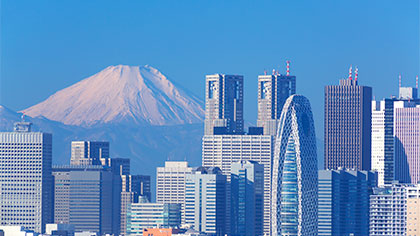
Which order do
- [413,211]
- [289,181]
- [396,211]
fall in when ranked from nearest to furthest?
[413,211], [396,211], [289,181]

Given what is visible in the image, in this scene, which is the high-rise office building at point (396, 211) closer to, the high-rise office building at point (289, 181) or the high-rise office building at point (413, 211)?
the high-rise office building at point (413, 211)

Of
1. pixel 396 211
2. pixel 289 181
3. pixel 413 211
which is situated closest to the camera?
pixel 413 211

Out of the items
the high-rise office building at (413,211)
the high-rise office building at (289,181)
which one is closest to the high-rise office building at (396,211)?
the high-rise office building at (413,211)

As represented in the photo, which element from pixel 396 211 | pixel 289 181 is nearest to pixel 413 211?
pixel 396 211

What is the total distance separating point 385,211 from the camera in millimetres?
198375

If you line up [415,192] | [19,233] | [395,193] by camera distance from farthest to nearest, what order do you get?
1. [395,193]
2. [415,192]
3. [19,233]

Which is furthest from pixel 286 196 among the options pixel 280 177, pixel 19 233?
pixel 19 233

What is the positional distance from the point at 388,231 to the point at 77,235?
33610mm

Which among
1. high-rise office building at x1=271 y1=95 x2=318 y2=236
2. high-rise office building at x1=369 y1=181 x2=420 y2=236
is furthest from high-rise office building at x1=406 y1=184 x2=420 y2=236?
high-rise office building at x1=271 y1=95 x2=318 y2=236

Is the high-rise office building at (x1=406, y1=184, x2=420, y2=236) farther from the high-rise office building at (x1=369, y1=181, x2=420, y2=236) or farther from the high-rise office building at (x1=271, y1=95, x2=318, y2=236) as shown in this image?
the high-rise office building at (x1=271, y1=95, x2=318, y2=236)

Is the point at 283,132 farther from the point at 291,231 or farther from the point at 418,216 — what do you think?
the point at 418,216

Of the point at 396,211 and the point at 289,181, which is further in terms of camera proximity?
the point at 289,181

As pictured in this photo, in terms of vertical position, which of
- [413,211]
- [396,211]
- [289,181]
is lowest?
[413,211]

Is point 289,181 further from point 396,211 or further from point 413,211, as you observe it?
point 413,211
